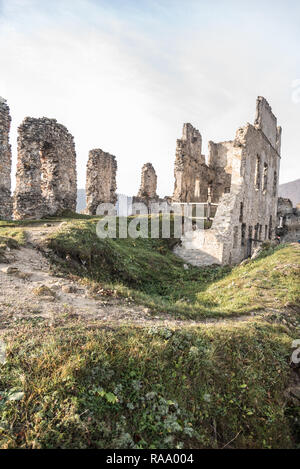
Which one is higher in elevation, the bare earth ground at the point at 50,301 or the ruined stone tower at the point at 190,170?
the ruined stone tower at the point at 190,170

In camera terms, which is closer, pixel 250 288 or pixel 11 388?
pixel 11 388

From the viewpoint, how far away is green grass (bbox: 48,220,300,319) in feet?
25.7

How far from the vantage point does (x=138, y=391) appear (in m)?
3.82

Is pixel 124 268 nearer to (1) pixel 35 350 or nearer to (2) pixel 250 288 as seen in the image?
(2) pixel 250 288

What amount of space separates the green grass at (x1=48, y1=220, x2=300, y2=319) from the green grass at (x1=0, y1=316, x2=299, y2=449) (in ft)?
7.15

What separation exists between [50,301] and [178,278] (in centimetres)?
677

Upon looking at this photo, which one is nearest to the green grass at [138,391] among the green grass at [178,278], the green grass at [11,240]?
the green grass at [178,278]

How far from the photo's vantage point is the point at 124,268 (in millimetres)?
10047

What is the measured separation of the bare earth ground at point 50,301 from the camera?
5.20 metres

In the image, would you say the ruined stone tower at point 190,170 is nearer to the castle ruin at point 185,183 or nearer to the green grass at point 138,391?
the castle ruin at point 185,183

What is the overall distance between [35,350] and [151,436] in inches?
74.5

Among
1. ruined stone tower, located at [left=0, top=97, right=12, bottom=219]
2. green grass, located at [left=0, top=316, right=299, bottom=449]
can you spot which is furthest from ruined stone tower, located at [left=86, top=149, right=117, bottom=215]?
green grass, located at [left=0, top=316, right=299, bottom=449]

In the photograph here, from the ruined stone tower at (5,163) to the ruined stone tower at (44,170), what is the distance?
67 centimetres
